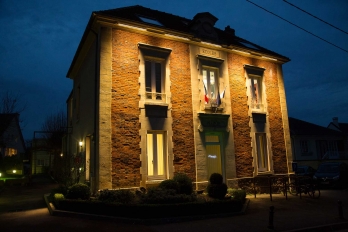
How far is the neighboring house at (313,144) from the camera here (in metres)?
31.3

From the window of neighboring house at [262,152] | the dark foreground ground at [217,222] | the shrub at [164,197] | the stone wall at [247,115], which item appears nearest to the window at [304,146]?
the stone wall at [247,115]

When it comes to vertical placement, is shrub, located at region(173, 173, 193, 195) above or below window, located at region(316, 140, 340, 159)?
below

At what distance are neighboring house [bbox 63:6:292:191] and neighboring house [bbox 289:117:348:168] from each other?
16.6 meters

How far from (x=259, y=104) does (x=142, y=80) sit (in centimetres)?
770

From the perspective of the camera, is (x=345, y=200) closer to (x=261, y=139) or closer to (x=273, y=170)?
(x=273, y=170)

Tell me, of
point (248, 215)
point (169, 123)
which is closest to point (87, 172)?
point (169, 123)

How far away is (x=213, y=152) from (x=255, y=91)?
4.95 metres

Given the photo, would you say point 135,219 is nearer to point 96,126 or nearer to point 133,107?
point 96,126

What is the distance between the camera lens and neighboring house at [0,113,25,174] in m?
18.8

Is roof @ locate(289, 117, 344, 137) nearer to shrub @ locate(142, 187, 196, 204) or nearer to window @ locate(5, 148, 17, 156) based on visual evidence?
shrub @ locate(142, 187, 196, 204)

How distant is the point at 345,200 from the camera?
1334 cm

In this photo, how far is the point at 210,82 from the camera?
49.0 ft

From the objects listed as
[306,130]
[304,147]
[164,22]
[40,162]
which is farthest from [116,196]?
[40,162]

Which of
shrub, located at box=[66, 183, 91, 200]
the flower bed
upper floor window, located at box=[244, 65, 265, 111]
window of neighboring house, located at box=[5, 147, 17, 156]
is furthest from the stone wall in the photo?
window of neighboring house, located at box=[5, 147, 17, 156]
